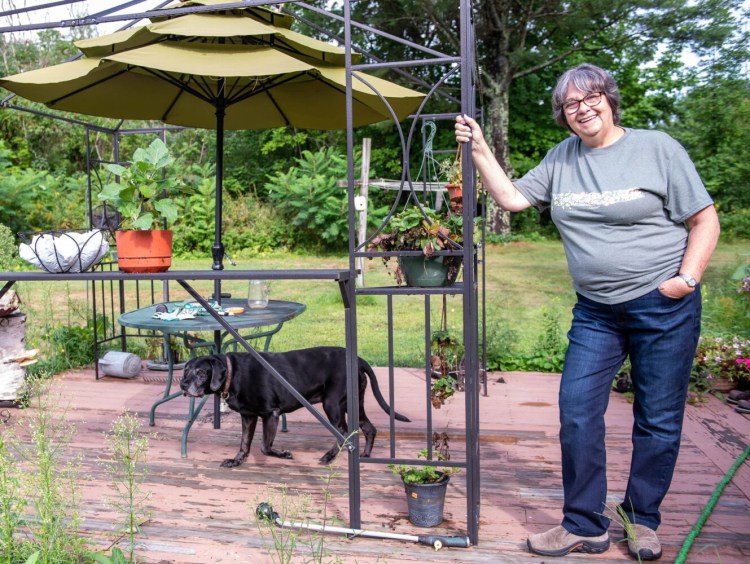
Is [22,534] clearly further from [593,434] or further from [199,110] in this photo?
[199,110]

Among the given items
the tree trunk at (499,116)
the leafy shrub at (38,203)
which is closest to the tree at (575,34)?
the tree trunk at (499,116)

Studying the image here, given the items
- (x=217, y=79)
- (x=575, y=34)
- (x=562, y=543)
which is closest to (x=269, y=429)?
(x=562, y=543)

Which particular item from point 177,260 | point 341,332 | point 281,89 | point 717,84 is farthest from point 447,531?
point 177,260

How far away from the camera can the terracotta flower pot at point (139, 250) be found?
3062mm

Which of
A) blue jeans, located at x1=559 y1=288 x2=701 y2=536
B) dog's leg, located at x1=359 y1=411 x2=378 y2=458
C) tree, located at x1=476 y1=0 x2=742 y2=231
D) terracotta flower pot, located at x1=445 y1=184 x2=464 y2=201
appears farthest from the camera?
tree, located at x1=476 y1=0 x2=742 y2=231

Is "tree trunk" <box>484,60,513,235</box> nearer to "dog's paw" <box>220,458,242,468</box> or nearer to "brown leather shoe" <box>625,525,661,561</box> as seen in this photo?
"dog's paw" <box>220,458,242,468</box>

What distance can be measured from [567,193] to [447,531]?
142 centimetres

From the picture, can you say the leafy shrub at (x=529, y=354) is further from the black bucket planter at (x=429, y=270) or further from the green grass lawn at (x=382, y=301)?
the black bucket planter at (x=429, y=270)

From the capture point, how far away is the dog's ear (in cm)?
356

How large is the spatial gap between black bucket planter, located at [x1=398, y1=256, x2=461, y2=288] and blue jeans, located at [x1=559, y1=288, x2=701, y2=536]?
55cm

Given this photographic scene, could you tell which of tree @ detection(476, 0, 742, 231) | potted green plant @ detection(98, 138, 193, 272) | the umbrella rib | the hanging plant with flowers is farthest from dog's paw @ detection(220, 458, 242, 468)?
tree @ detection(476, 0, 742, 231)

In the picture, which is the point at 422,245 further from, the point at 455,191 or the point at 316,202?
the point at 316,202

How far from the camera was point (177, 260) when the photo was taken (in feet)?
44.5

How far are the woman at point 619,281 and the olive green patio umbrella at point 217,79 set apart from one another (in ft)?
2.35
